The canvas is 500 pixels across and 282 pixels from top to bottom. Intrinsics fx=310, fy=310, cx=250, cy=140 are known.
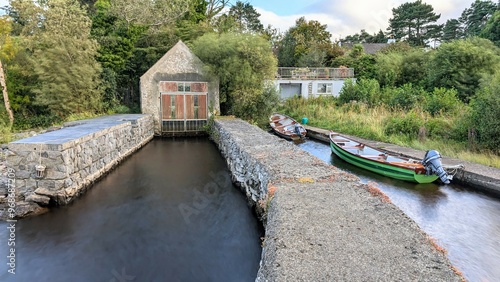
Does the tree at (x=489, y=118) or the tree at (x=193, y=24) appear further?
the tree at (x=193, y=24)

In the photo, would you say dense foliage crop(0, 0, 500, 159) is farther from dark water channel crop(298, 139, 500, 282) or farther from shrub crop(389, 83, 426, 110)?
dark water channel crop(298, 139, 500, 282)

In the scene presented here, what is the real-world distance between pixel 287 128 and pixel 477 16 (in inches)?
1801

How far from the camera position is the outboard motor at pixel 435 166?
9.64 meters

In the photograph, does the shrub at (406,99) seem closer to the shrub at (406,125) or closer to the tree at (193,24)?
the shrub at (406,125)

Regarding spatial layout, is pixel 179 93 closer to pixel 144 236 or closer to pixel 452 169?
pixel 144 236

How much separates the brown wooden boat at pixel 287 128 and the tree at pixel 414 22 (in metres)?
36.6

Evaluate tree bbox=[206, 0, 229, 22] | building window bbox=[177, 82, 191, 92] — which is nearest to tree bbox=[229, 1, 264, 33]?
tree bbox=[206, 0, 229, 22]

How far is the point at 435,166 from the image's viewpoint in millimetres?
9680

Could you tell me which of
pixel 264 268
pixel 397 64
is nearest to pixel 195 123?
pixel 264 268

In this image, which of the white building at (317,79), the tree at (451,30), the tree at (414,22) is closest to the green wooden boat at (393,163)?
the white building at (317,79)

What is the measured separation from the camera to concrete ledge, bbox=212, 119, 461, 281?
2947 millimetres

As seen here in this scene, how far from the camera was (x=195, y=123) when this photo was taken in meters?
18.3

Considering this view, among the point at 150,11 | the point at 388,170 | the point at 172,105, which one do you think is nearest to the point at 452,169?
the point at 388,170

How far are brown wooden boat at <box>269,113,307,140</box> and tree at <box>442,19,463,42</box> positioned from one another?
44.0 meters
